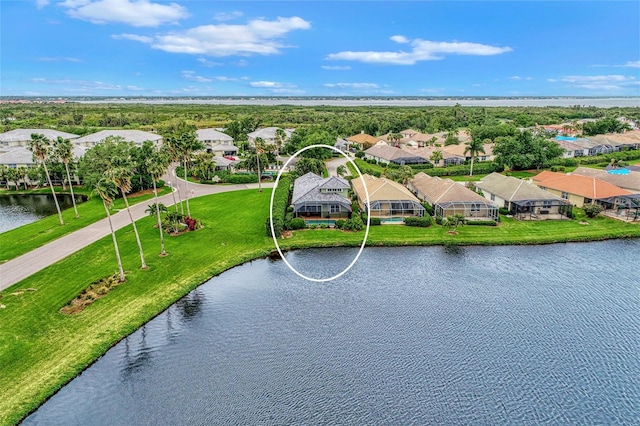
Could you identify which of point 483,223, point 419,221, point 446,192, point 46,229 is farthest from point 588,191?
point 46,229

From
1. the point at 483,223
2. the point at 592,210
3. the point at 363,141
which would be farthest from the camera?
the point at 363,141

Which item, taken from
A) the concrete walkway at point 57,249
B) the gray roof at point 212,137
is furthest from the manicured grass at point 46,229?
the gray roof at point 212,137

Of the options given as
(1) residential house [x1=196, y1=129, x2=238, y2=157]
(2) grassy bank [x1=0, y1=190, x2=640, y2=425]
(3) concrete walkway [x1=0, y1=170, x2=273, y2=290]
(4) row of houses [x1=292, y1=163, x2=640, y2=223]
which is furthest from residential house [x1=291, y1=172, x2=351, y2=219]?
(1) residential house [x1=196, y1=129, x2=238, y2=157]

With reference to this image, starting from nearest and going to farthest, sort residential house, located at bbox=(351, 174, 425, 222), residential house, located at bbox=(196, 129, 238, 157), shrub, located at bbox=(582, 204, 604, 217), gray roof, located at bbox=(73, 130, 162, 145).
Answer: residential house, located at bbox=(351, 174, 425, 222) → shrub, located at bbox=(582, 204, 604, 217) → gray roof, located at bbox=(73, 130, 162, 145) → residential house, located at bbox=(196, 129, 238, 157)

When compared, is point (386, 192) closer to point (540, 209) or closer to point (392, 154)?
point (540, 209)

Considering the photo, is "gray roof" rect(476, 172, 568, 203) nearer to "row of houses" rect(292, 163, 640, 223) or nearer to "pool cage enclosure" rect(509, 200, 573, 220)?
"row of houses" rect(292, 163, 640, 223)
